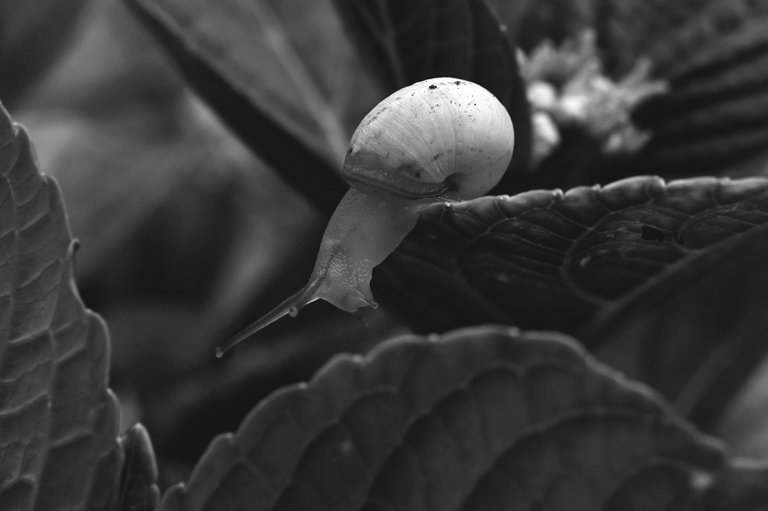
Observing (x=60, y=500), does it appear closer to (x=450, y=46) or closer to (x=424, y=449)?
(x=424, y=449)

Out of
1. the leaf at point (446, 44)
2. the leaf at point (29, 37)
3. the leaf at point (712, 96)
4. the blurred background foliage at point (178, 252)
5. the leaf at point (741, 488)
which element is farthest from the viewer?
the leaf at point (29, 37)

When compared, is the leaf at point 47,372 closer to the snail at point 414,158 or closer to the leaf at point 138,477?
the leaf at point 138,477

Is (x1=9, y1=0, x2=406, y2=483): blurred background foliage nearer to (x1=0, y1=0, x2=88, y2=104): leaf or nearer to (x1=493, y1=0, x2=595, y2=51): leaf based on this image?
(x1=0, y1=0, x2=88, y2=104): leaf

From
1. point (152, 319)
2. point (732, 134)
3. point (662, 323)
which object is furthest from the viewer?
point (152, 319)

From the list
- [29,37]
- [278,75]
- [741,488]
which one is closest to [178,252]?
[29,37]

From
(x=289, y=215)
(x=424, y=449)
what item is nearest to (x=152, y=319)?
(x=289, y=215)

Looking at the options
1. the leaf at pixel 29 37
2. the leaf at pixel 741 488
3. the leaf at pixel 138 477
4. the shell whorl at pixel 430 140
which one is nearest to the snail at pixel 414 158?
the shell whorl at pixel 430 140

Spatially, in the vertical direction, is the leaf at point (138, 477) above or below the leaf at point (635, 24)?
above
